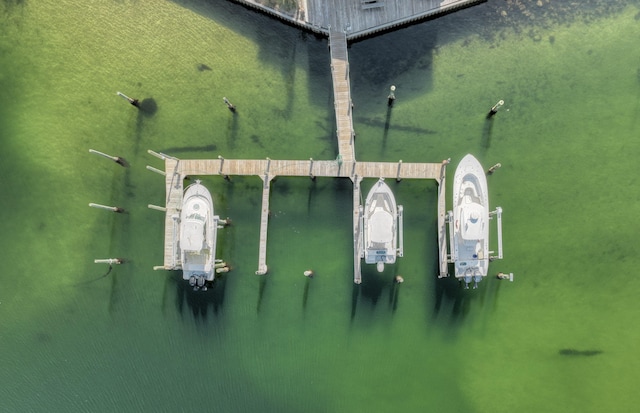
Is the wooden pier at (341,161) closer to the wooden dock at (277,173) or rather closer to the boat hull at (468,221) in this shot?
the wooden dock at (277,173)

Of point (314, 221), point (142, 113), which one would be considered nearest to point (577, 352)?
point (314, 221)

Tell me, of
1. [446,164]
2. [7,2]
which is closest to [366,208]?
[446,164]

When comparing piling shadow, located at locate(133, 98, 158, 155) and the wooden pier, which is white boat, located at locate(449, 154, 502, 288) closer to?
the wooden pier

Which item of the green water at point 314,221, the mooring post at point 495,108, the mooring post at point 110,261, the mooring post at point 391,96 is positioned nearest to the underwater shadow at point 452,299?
the green water at point 314,221

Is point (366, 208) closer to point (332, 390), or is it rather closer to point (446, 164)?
point (446, 164)

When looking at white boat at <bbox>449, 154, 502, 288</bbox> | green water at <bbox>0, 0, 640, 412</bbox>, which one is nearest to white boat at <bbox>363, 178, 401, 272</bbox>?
green water at <bbox>0, 0, 640, 412</bbox>
